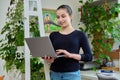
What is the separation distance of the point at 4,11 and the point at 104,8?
1535 millimetres

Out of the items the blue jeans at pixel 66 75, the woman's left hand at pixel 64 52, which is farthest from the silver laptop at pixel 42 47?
the blue jeans at pixel 66 75

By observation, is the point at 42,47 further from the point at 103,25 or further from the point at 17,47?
the point at 103,25

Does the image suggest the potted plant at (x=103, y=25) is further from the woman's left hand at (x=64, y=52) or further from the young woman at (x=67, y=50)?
the woman's left hand at (x=64, y=52)

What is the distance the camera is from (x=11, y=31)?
2393 mm

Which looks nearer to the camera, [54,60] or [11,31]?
[54,60]

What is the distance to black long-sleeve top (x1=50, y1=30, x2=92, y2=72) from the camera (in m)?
1.65

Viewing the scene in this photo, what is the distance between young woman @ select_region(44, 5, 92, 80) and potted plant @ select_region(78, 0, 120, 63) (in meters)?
1.30

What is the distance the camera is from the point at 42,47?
5.45 ft

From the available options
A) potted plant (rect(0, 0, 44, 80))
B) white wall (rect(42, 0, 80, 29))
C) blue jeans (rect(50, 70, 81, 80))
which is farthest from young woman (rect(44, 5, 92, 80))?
white wall (rect(42, 0, 80, 29))

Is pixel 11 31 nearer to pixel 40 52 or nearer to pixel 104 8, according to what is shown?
pixel 40 52

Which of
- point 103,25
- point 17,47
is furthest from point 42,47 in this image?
point 103,25

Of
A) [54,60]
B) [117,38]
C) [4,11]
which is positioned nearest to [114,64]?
[117,38]

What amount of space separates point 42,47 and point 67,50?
216 millimetres

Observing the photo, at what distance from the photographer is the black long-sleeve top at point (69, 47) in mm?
1647
